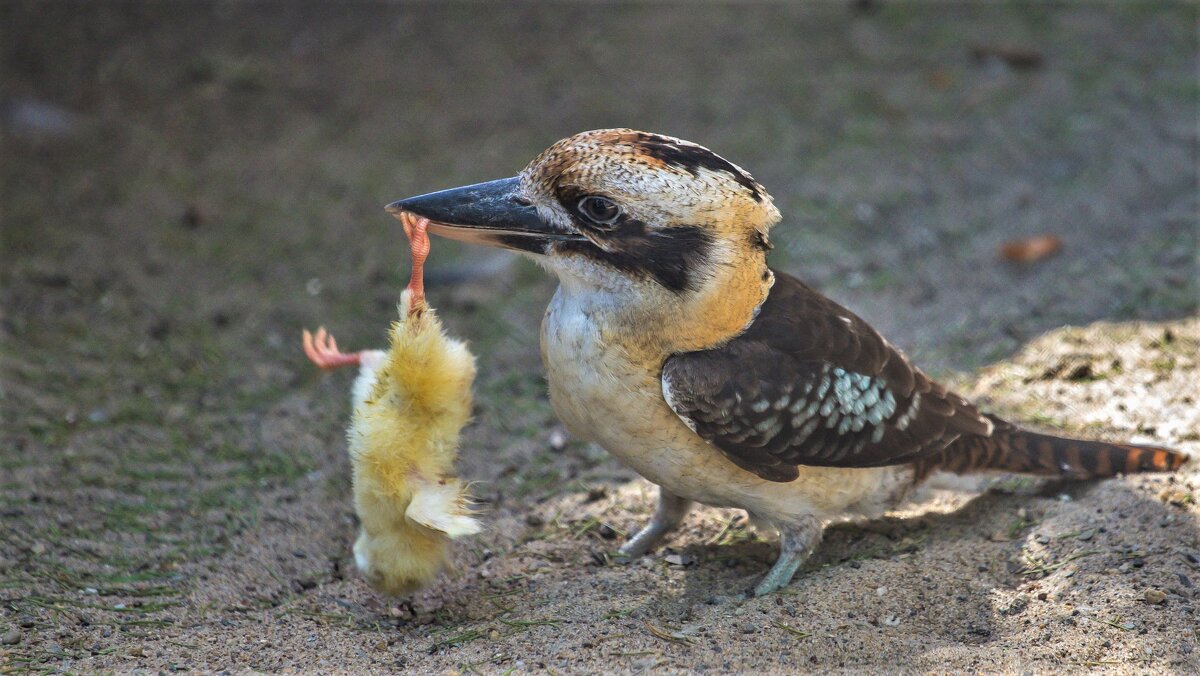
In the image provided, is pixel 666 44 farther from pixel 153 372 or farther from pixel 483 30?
pixel 153 372

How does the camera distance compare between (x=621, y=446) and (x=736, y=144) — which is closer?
(x=621, y=446)

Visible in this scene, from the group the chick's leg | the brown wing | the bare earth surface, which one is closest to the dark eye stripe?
the brown wing

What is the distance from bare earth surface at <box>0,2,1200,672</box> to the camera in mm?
4211

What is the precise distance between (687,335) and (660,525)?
1.05 meters

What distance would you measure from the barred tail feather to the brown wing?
0.12 meters

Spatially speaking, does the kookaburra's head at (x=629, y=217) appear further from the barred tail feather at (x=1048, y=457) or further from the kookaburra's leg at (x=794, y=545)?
the barred tail feather at (x=1048, y=457)

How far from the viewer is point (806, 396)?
4.44m

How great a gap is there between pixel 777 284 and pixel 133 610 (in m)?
2.88

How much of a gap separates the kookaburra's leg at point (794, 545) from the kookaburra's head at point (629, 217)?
0.94 meters

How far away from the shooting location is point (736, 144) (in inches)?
342

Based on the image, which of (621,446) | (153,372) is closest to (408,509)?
(621,446)

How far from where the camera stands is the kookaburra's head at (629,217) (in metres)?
4.13

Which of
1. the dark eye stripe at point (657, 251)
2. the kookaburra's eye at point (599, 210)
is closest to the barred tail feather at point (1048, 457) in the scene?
the dark eye stripe at point (657, 251)

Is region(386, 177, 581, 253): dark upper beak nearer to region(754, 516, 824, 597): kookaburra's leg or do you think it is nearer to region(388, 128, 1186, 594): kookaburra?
region(388, 128, 1186, 594): kookaburra
